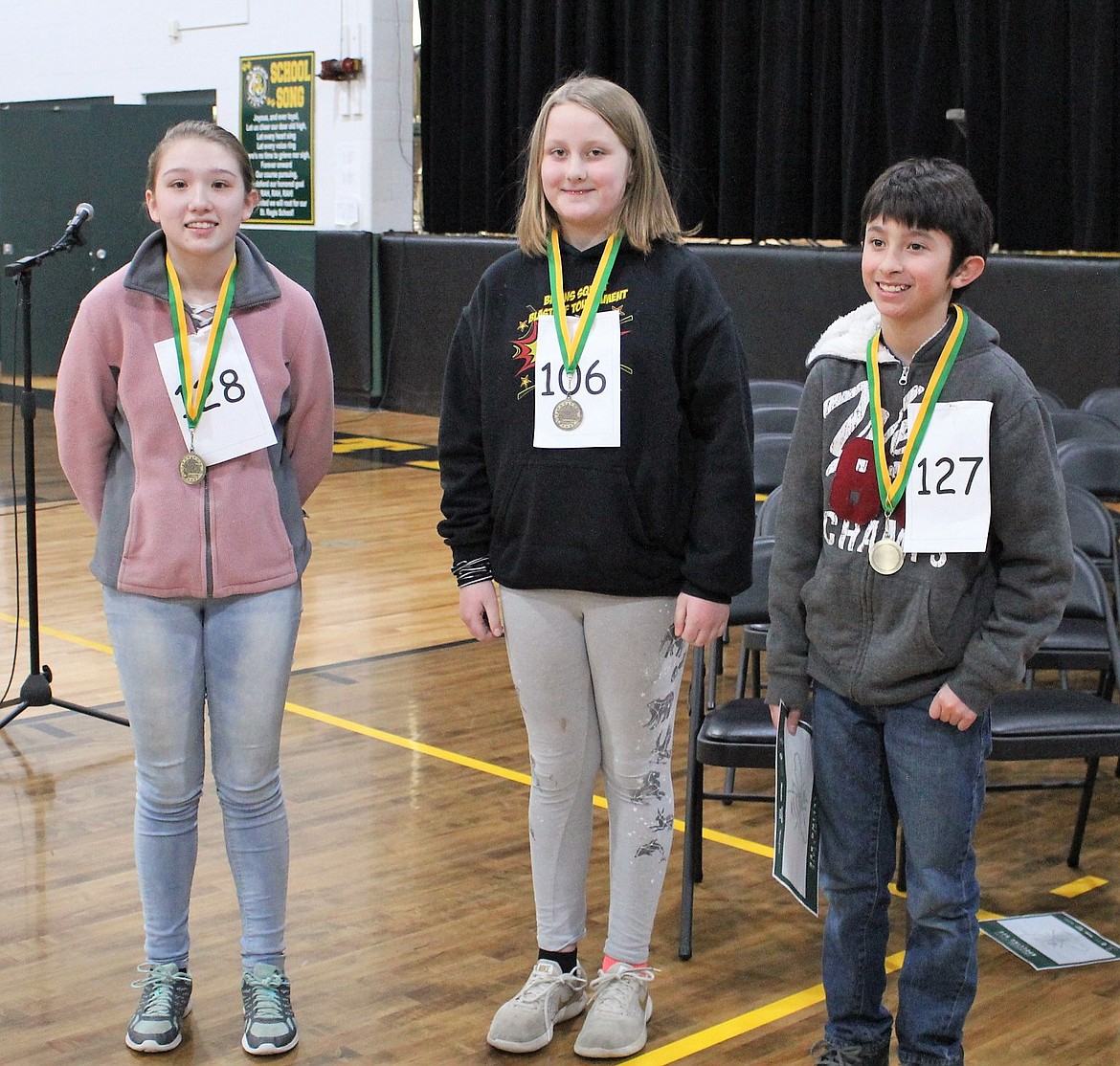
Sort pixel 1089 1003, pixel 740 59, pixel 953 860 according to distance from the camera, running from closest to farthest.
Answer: pixel 953 860 < pixel 1089 1003 < pixel 740 59

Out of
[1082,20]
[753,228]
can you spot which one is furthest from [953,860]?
[753,228]

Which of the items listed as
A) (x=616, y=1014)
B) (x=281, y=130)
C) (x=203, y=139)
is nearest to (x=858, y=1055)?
(x=616, y=1014)

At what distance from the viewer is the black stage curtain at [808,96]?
7.95 meters

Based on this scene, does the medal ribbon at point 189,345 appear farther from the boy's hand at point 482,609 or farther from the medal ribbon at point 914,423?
the medal ribbon at point 914,423

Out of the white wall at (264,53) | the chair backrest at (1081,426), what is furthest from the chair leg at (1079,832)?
the white wall at (264,53)

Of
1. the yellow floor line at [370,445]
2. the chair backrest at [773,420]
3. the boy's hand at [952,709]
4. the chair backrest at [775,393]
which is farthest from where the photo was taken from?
the yellow floor line at [370,445]

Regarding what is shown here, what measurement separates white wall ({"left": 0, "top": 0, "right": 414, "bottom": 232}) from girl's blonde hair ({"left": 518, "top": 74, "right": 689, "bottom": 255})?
909 centimetres

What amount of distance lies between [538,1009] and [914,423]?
116 cm

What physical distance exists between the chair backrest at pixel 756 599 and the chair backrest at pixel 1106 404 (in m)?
3.01

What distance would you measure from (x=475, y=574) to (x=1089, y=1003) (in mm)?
1364

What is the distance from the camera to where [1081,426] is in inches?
208

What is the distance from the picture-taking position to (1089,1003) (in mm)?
2863

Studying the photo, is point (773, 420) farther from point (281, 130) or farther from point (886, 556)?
point (281, 130)

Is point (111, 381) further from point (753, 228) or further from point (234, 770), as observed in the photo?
point (753, 228)
